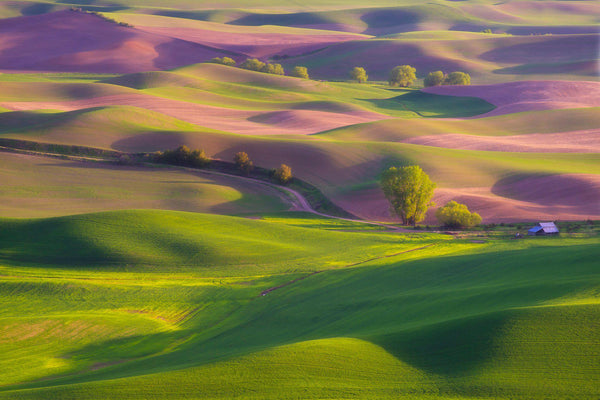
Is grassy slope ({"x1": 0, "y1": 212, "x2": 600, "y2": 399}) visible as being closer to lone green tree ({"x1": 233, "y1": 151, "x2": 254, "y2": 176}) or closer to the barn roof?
the barn roof

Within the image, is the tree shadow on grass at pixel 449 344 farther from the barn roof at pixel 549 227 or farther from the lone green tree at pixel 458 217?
the lone green tree at pixel 458 217

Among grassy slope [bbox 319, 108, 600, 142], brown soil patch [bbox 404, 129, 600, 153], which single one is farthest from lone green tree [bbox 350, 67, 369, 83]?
brown soil patch [bbox 404, 129, 600, 153]

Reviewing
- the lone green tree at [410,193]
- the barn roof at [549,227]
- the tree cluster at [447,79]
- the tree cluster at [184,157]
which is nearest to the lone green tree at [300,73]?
the tree cluster at [447,79]

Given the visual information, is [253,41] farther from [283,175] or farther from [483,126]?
[283,175]

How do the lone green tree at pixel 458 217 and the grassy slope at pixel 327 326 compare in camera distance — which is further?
the lone green tree at pixel 458 217

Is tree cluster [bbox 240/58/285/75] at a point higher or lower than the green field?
higher
